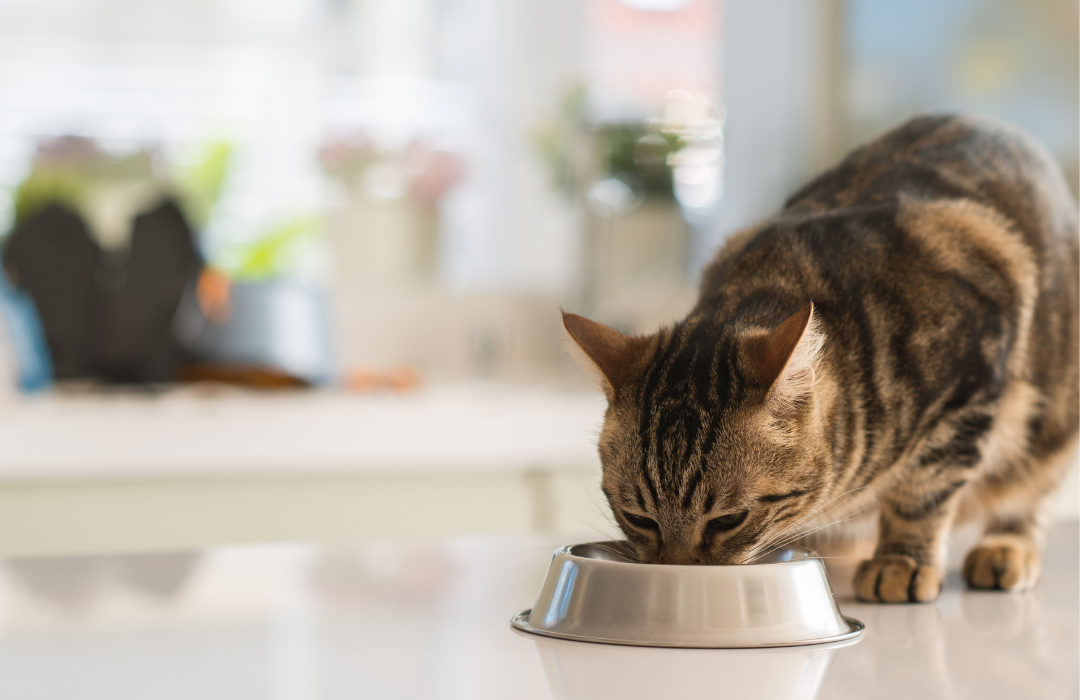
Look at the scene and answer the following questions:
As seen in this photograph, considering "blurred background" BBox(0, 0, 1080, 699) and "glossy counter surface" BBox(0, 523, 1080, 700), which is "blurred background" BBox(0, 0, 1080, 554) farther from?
"glossy counter surface" BBox(0, 523, 1080, 700)

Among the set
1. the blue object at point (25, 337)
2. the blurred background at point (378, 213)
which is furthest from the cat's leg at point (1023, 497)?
the blue object at point (25, 337)

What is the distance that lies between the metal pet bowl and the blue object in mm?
2022

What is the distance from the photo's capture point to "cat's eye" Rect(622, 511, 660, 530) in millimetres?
749

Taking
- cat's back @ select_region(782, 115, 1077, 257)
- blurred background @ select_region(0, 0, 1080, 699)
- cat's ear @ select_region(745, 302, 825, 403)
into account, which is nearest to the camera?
cat's ear @ select_region(745, 302, 825, 403)

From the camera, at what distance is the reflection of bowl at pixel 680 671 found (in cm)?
51

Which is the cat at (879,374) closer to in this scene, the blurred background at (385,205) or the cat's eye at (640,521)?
the cat's eye at (640,521)

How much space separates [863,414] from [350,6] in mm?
2825

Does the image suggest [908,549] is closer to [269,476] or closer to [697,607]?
[697,607]

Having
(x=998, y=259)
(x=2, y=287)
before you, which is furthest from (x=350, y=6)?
(x=998, y=259)

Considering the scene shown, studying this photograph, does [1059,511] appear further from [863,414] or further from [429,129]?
[429,129]

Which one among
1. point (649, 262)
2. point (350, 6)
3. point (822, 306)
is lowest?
point (649, 262)

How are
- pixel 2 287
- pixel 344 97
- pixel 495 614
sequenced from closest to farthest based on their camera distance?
pixel 495 614
pixel 2 287
pixel 344 97

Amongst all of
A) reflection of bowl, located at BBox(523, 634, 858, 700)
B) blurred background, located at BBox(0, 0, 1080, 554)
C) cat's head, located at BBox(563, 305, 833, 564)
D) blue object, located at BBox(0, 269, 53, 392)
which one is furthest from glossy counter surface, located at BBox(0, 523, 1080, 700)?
blue object, located at BBox(0, 269, 53, 392)

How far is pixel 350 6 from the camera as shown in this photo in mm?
3287
